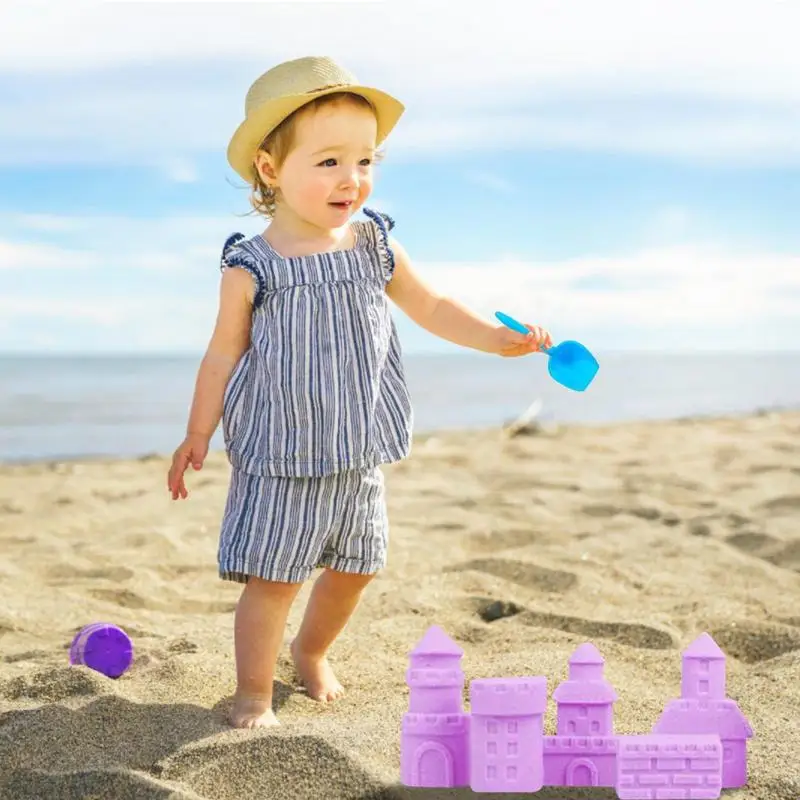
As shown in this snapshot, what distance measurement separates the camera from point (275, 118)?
292cm

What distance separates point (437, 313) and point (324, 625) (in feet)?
2.88

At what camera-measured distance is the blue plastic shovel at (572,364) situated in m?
2.79

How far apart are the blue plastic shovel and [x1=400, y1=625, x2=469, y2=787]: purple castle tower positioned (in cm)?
85

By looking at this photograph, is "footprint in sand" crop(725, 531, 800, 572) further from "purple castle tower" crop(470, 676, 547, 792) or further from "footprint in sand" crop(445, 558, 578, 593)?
"purple castle tower" crop(470, 676, 547, 792)

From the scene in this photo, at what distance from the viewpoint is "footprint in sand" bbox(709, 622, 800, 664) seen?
3488 millimetres

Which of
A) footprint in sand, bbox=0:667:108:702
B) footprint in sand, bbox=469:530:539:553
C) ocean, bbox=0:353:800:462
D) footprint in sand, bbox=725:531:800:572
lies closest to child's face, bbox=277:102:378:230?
footprint in sand, bbox=0:667:108:702

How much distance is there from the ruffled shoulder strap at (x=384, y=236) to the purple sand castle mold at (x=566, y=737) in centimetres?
114

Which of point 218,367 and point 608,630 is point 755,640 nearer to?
point 608,630

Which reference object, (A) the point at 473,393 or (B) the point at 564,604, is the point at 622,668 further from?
(A) the point at 473,393

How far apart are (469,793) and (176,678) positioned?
44.7 inches

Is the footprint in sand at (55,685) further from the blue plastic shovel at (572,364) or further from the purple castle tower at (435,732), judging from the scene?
the blue plastic shovel at (572,364)

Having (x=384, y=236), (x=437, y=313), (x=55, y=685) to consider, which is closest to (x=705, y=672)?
(x=437, y=313)

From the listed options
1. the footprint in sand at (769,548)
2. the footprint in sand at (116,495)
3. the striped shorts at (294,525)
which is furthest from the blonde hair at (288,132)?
the footprint in sand at (116,495)

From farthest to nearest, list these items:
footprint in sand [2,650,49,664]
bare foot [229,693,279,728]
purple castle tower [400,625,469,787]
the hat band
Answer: footprint in sand [2,650,49,664], the hat band, bare foot [229,693,279,728], purple castle tower [400,625,469,787]
